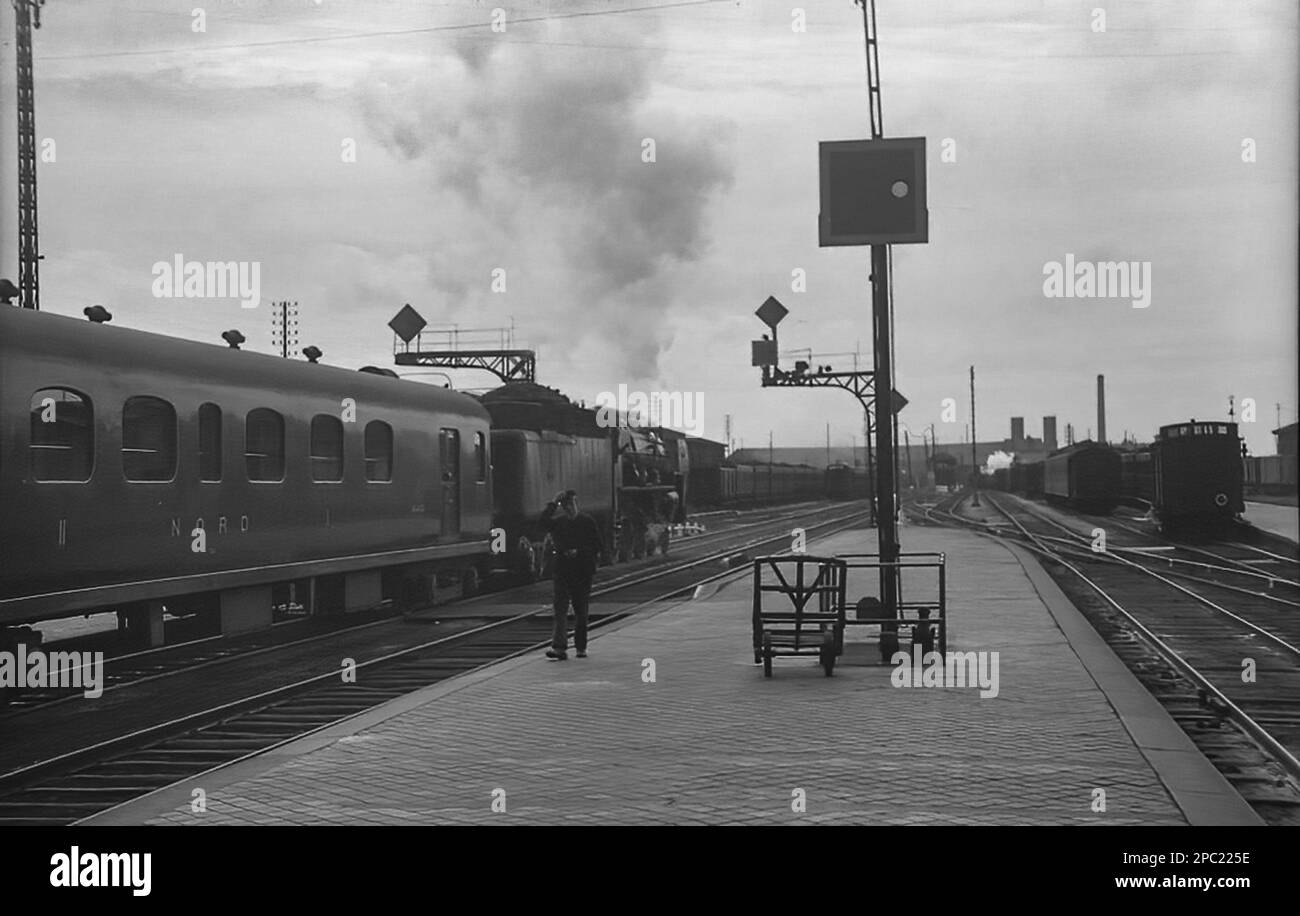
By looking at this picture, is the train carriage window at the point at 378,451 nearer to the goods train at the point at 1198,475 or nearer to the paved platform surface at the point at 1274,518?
the paved platform surface at the point at 1274,518

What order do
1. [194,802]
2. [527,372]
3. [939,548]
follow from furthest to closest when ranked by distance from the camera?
1. [527,372]
2. [939,548]
3. [194,802]

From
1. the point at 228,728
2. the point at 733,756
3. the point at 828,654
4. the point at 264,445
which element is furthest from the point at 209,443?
the point at 733,756

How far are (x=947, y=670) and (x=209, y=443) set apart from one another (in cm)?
803

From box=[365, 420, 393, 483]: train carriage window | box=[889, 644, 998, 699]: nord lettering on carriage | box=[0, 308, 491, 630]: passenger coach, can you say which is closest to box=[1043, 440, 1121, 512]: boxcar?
box=[0, 308, 491, 630]: passenger coach

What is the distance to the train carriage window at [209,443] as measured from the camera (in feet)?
51.2

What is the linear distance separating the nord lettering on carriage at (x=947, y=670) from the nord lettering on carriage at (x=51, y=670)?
730 cm

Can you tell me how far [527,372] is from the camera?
168 ft

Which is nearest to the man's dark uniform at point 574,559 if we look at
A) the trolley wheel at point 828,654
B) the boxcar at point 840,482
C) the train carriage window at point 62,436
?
the trolley wheel at point 828,654

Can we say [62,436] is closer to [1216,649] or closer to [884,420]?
[884,420]

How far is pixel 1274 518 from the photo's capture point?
55.0 metres
